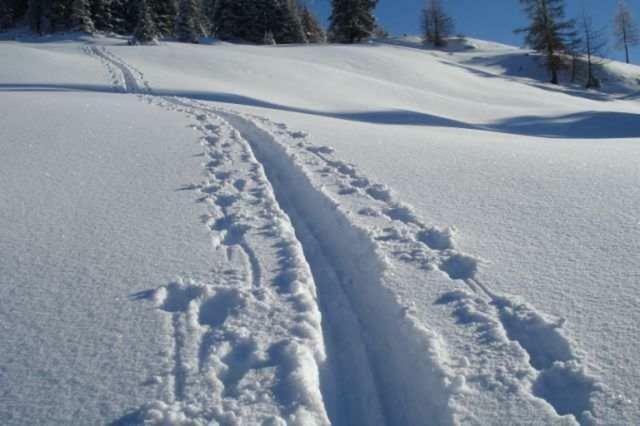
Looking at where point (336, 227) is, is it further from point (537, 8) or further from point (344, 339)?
point (537, 8)

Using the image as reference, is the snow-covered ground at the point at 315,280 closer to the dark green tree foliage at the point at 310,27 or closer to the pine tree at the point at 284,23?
the pine tree at the point at 284,23

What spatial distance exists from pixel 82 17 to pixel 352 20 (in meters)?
21.4

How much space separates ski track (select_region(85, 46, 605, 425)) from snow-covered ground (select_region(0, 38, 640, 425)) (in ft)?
0.04

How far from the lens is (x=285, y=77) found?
19188mm

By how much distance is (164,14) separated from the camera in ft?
140

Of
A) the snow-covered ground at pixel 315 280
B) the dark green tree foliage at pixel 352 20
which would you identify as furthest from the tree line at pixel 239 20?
the snow-covered ground at pixel 315 280

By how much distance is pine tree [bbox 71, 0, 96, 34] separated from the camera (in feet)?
120

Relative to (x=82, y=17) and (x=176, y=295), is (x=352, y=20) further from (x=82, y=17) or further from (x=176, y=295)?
(x=176, y=295)

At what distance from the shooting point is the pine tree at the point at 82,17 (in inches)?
1437

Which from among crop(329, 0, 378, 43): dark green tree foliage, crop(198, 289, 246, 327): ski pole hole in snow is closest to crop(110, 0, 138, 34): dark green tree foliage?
crop(329, 0, 378, 43): dark green tree foliage

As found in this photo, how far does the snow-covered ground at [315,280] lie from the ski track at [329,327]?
1cm

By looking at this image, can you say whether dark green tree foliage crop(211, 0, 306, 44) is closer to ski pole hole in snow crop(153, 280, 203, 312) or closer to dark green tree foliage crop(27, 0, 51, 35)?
dark green tree foliage crop(27, 0, 51, 35)

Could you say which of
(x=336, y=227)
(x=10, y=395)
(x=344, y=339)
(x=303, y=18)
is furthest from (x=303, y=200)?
(x=303, y=18)

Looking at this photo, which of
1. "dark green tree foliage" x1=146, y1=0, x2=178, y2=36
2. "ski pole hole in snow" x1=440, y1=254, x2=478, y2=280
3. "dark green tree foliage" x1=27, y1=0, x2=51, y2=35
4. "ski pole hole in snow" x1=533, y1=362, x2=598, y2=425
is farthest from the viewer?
"dark green tree foliage" x1=146, y1=0, x2=178, y2=36
